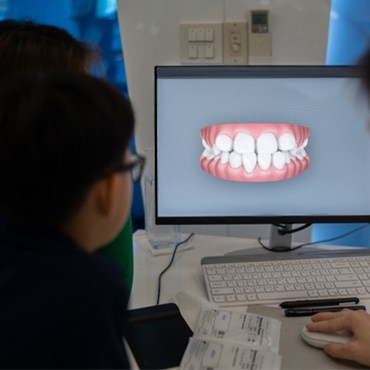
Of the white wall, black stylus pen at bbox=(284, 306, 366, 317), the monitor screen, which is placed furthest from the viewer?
the white wall

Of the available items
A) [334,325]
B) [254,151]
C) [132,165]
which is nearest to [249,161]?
[254,151]

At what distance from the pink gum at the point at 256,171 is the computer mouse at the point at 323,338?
38 centimetres

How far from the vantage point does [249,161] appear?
1.06m

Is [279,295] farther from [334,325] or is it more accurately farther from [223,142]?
[223,142]

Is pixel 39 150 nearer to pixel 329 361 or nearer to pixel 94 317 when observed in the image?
pixel 94 317

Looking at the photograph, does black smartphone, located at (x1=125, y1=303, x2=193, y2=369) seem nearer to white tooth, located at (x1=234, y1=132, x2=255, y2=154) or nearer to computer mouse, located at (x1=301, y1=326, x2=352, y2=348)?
computer mouse, located at (x1=301, y1=326, x2=352, y2=348)

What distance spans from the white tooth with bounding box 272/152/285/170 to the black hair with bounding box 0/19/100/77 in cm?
45

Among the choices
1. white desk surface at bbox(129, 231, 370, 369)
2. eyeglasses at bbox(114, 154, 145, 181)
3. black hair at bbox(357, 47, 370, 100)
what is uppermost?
black hair at bbox(357, 47, 370, 100)

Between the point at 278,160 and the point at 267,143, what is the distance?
5 centimetres

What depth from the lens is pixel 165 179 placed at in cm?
107

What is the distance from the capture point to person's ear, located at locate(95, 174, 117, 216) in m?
0.58

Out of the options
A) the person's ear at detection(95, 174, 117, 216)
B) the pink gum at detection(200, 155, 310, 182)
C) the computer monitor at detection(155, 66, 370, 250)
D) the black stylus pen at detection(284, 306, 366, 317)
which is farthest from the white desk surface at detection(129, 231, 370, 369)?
the person's ear at detection(95, 174, 117, 216)

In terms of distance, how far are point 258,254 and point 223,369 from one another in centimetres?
42

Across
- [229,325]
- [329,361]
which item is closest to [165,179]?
[229,325]
